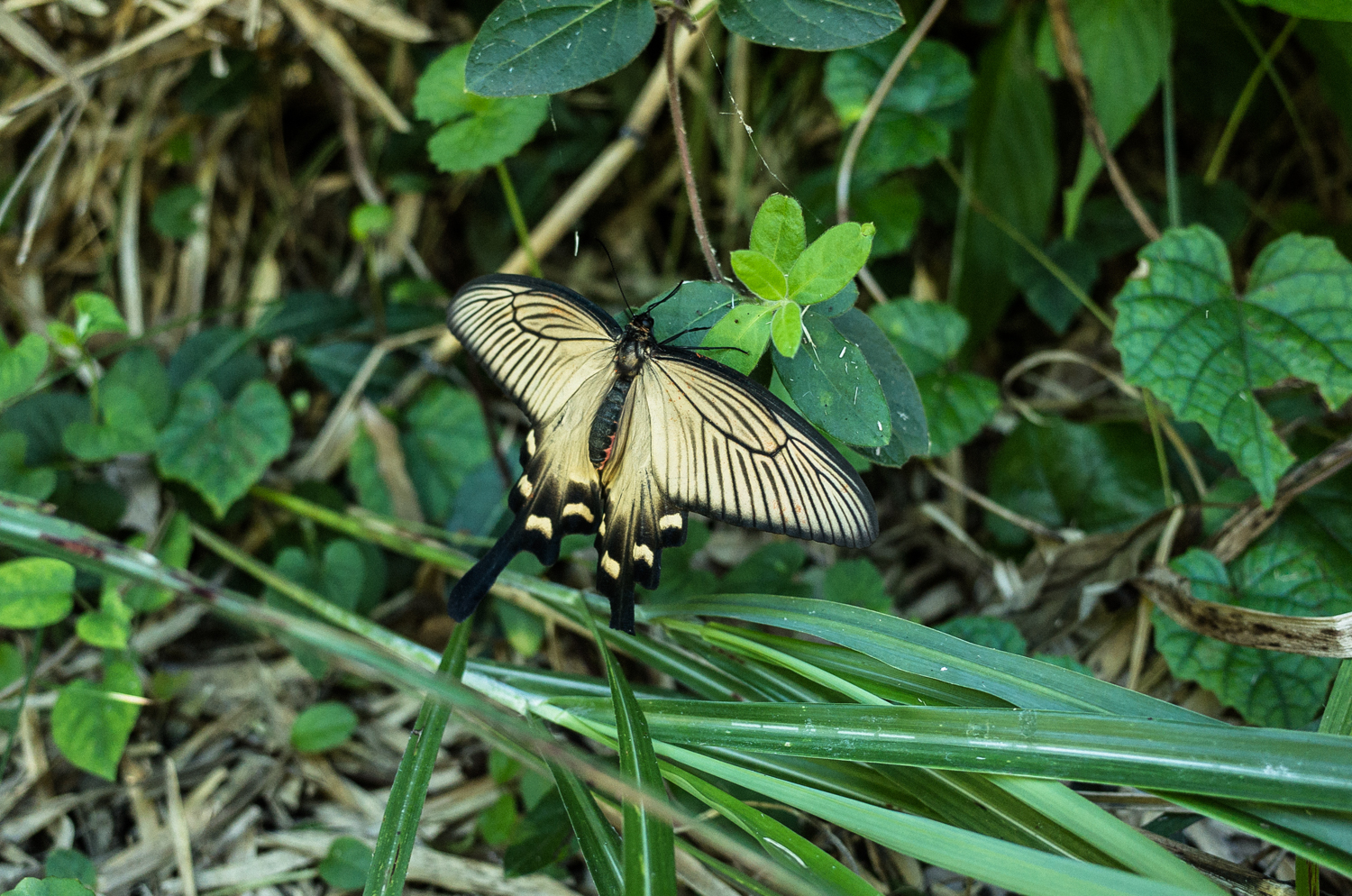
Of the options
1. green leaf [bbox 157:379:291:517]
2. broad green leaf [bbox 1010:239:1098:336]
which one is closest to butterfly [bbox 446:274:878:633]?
green leaf [bbox 157:379:291:517]

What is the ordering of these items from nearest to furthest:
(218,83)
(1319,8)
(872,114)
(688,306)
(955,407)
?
(688,306), (1319,8), (955,407), (872,114), (218,83)

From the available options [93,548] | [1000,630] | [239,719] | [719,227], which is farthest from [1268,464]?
[239,719]

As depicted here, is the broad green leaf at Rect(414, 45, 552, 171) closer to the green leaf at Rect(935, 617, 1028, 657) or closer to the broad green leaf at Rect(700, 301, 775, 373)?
the broad green leaf at Rect(700, 301, 775, 373)

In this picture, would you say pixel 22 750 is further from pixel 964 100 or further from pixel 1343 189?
pixel 1343 189

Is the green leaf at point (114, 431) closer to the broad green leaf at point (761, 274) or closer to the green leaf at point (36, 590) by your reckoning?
the green leaf at point (36, 590)

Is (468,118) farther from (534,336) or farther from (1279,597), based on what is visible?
(1279,597)

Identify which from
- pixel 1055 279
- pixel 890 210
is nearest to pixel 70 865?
pixel 890 210

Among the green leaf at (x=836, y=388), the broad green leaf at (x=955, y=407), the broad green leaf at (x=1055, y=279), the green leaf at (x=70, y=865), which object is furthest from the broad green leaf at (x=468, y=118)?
the green leaf at (x=70, y=865)
